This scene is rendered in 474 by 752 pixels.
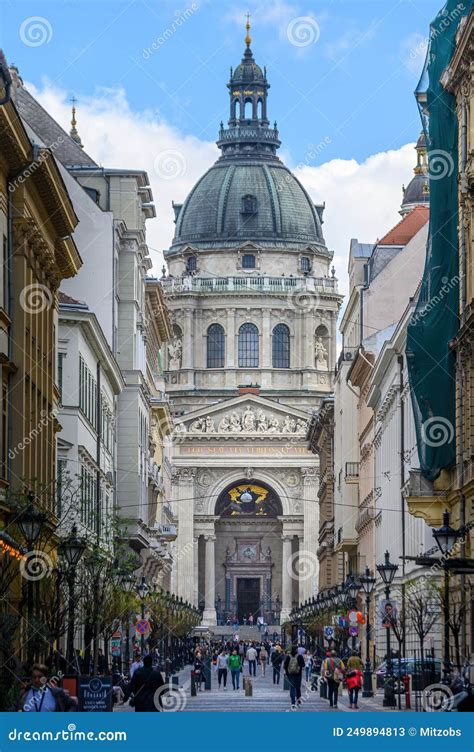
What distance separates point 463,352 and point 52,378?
10.2m

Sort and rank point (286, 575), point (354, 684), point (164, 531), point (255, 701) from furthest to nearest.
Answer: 1. point (286, 575)
2. point (164, 531)
3. point (255, 701)
4. point (354, 684)

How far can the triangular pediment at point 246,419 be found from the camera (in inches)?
6964

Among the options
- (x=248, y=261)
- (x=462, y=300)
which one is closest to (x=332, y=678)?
(x=462, y=300)

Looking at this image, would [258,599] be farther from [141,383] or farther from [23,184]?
[23,184]

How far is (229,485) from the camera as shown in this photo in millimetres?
178125

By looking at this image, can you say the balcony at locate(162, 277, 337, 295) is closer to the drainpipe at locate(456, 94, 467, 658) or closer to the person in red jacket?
the drainpipe at locate(456, 94, 467, 658)

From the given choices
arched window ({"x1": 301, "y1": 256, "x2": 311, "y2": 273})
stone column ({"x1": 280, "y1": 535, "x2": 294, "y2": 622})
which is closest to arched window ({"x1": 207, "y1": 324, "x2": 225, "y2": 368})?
arched window ({"x1": 301, "y1": 256, "x2": 311, "y2": 273})

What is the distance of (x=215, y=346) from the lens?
19462 cm

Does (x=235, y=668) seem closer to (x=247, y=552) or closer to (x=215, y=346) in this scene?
(x=247, y=552)

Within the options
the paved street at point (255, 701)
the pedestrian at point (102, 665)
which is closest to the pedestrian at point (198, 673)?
the paved street at point (255, 701)

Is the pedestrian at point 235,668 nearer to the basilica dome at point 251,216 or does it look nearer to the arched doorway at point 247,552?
the arched doorway at point 247,552

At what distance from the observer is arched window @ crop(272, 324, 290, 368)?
193 m

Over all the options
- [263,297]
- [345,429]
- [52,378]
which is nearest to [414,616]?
[52,378]

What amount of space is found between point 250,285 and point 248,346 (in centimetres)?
572
